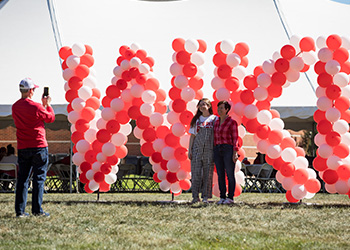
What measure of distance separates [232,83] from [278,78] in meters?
0.70

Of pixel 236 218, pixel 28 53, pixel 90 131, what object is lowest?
pixel 236 218

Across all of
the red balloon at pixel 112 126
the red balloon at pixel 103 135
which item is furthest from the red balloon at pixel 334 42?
the red balloon at pixel 103 135

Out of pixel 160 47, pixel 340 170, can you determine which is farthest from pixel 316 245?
pixel 160 47

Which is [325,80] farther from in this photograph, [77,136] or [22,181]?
[22,181]

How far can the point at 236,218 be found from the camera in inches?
225

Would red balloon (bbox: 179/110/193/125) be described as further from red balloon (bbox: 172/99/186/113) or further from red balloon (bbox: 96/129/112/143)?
red balloon (bbox: 96/129/112/143)

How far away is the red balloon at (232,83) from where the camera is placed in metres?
7.73

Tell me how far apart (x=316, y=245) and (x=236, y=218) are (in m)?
1.67

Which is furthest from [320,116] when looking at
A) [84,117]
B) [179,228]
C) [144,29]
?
[144,29]

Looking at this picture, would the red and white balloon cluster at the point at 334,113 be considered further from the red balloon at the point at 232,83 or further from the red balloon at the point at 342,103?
the red balloon at the point at 232,83

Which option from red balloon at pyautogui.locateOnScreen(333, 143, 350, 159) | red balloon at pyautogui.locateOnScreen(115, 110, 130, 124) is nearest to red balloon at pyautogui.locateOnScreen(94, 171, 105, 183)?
red balloon at pyautogui.locateOnScreen(115, 110, 130, 124)

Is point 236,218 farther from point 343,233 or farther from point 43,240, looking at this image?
point 43,240

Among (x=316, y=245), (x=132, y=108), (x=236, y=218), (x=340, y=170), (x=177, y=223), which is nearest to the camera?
(x=316, y=245)

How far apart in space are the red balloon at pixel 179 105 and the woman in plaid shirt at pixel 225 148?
68 centimetres
